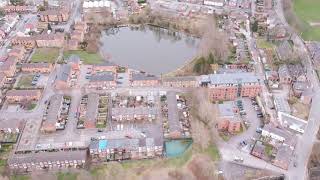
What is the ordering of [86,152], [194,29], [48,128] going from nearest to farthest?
[86,152]
[48,128]
[194,29]

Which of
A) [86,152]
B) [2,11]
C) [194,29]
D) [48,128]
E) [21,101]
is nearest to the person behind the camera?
[86,152]

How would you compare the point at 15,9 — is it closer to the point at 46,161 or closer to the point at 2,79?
the point at 2,79

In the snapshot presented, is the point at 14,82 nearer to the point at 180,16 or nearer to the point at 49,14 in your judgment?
the point at 49,14

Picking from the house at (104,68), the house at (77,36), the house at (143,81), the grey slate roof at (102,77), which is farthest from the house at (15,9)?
the house at (143,81)

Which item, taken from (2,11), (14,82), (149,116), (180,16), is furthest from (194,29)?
(2,11)

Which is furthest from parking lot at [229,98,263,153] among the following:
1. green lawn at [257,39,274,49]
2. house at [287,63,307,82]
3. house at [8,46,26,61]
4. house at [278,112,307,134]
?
house at [8,46,26,61]

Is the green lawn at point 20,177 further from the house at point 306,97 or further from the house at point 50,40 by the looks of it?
the house at point 306,97

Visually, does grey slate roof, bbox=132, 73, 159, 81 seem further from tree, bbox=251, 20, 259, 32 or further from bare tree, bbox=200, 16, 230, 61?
tree, bbox=251, 20, 259, 32

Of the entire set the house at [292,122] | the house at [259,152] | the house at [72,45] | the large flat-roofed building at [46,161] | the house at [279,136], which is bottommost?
the large flat-roofed building at [46,161]
